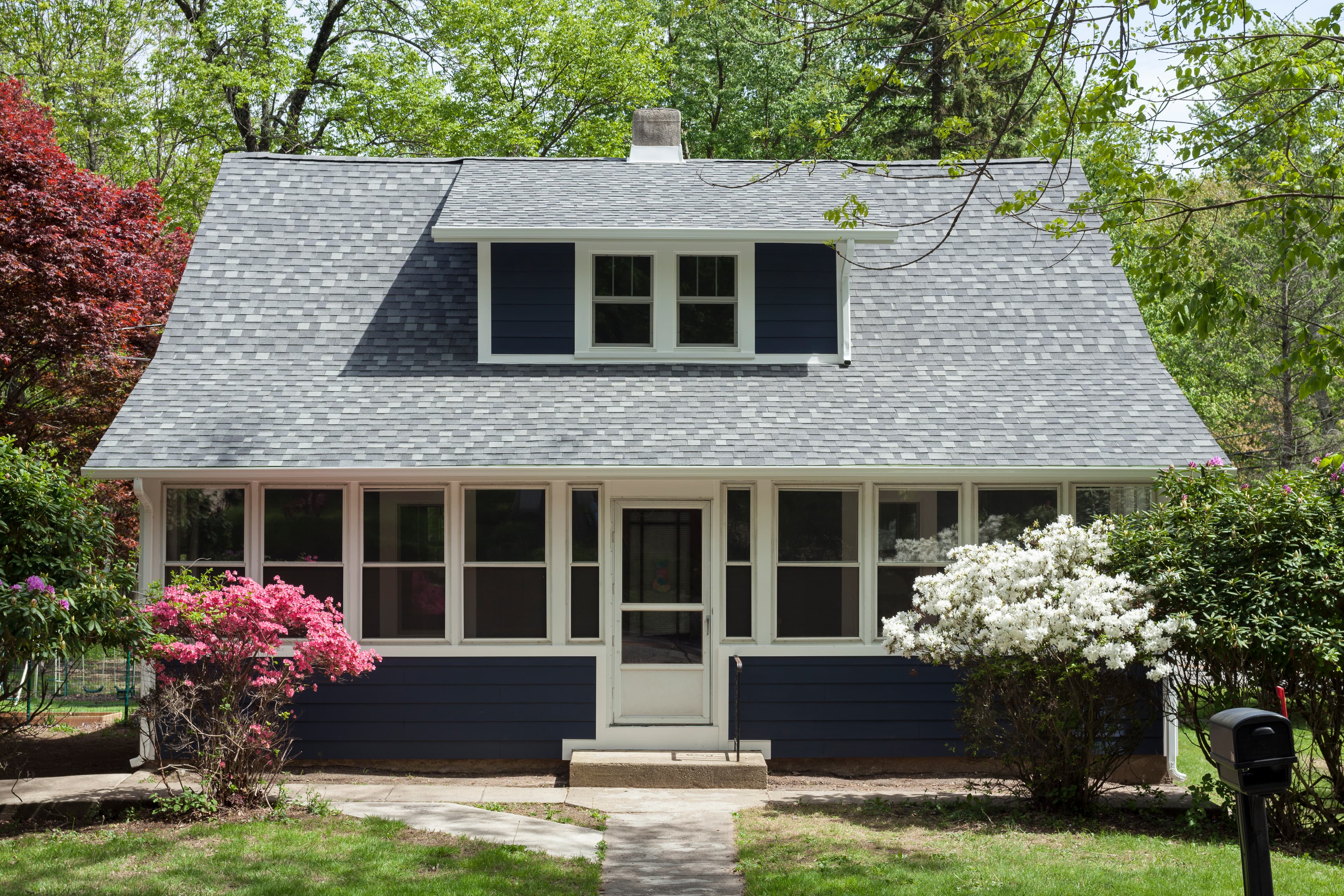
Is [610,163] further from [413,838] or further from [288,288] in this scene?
[413,838]

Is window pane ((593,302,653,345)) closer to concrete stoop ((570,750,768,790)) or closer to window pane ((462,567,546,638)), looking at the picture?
window pane ((462,567,546,638))

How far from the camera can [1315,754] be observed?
9.91 meters

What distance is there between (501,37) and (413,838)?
830 inches

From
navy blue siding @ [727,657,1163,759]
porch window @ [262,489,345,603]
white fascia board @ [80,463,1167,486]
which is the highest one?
white fascia board @ [80,463,1167,486]

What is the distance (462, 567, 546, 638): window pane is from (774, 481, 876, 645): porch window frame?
6.56 feet

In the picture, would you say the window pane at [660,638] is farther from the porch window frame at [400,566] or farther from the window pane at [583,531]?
the porch window frame at [400,566]

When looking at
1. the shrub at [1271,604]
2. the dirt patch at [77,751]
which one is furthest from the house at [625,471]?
the shrub at [1271,604]

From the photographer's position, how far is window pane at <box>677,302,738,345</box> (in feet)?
37.7

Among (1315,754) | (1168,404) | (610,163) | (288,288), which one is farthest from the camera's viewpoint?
→ (610,163)

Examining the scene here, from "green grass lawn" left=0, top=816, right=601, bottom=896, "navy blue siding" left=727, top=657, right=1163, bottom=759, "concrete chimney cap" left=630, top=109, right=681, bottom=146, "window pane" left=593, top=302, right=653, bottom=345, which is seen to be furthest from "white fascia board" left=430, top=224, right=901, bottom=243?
"green grass lawn" left=0, top=816, right=601, bottom=896

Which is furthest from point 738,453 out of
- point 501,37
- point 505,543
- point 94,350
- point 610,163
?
point 501,37

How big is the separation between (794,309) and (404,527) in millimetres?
4366

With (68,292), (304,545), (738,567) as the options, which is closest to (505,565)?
(304,545)

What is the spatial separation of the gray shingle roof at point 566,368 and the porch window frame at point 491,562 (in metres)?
0.54
